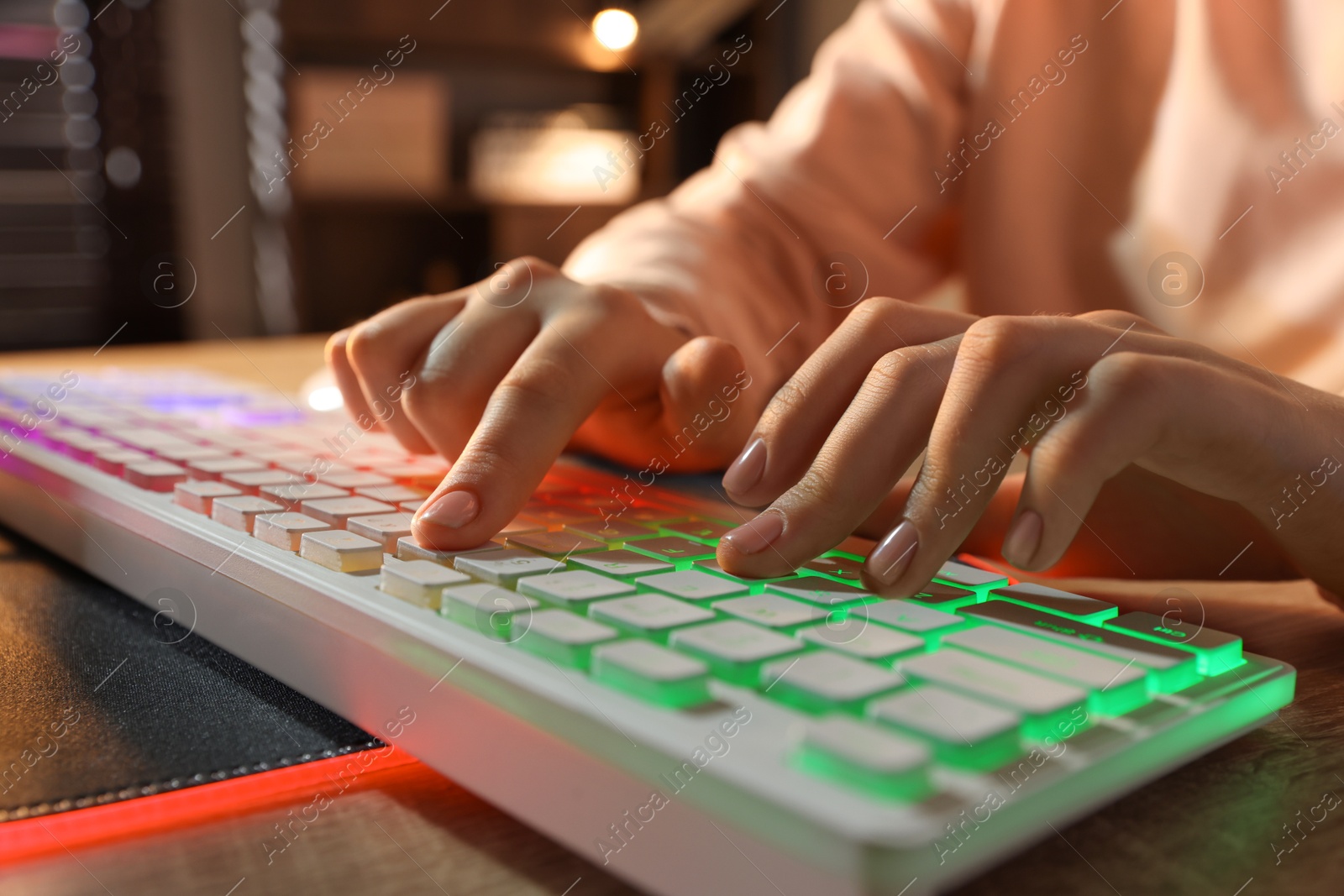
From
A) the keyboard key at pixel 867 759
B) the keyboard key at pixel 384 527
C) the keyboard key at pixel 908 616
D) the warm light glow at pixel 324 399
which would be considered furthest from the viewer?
the warm light glow at pixel 324 399

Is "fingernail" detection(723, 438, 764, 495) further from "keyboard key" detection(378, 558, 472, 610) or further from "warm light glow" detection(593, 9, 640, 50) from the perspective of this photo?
"warm light glow" detection(593, 9, 640, 50)

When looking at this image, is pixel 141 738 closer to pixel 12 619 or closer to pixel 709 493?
pixel 12 619

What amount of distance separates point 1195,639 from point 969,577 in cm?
9

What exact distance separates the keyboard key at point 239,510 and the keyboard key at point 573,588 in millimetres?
163

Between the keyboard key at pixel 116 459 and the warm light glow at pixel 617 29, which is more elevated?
the warm light glow at pixel 617 29

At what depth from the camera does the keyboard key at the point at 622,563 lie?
387mm

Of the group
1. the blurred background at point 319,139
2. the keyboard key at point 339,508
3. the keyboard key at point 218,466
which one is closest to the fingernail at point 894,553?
the keyboard key at point 339,508

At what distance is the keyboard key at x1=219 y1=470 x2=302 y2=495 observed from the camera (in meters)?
0.52

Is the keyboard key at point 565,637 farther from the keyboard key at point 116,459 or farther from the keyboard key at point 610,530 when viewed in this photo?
the keyboard key at point 116,459

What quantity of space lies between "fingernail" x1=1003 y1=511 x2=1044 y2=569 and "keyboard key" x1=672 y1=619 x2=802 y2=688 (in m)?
0.11

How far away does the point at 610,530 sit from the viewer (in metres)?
0.47

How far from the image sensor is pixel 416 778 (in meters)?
0.34

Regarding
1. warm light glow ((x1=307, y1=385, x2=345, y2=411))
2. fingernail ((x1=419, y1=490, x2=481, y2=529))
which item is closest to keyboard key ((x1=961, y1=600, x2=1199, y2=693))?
fingernail ((x1=419, y1=490, x2=481, y2=529))

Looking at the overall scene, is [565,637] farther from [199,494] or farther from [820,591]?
[199,494]
